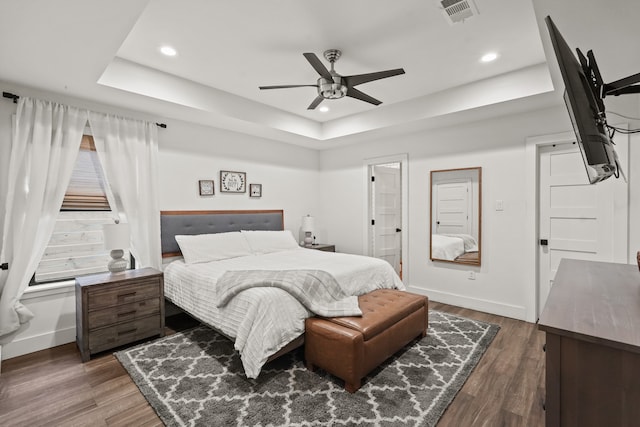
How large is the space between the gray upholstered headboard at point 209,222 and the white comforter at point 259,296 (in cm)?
32

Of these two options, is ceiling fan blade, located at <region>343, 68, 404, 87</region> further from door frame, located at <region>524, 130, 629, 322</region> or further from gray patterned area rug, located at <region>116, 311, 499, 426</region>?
gray patterned area rug, located at <region>116, 311, 499, 426</region>

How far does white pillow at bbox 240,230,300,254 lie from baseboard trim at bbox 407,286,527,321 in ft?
6.37

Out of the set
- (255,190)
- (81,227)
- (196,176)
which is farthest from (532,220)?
(81,227)

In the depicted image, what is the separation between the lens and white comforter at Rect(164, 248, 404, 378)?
2197 millimetres

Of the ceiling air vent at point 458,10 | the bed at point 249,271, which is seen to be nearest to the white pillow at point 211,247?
the bed at point 249,271

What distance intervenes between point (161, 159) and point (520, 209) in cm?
433

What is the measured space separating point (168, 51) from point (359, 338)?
289 centimetres

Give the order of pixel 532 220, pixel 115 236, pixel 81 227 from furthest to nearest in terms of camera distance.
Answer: pixel 532 220 → pixel 81 227 → pixel 115 236

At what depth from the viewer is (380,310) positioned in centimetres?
254

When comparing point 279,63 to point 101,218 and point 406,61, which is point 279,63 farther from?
point 101,218

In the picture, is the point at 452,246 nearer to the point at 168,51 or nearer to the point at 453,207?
the point at 453,207

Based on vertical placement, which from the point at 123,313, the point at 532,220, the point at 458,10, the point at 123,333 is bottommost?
the point at 123,333

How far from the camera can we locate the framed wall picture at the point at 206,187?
4.04 meters

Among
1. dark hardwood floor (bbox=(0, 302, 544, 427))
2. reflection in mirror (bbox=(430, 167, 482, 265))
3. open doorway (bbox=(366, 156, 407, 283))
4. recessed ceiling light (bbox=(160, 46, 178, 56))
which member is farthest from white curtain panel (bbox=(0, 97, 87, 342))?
reflection in mirror (bbox=(430, 167, 482, 265))
